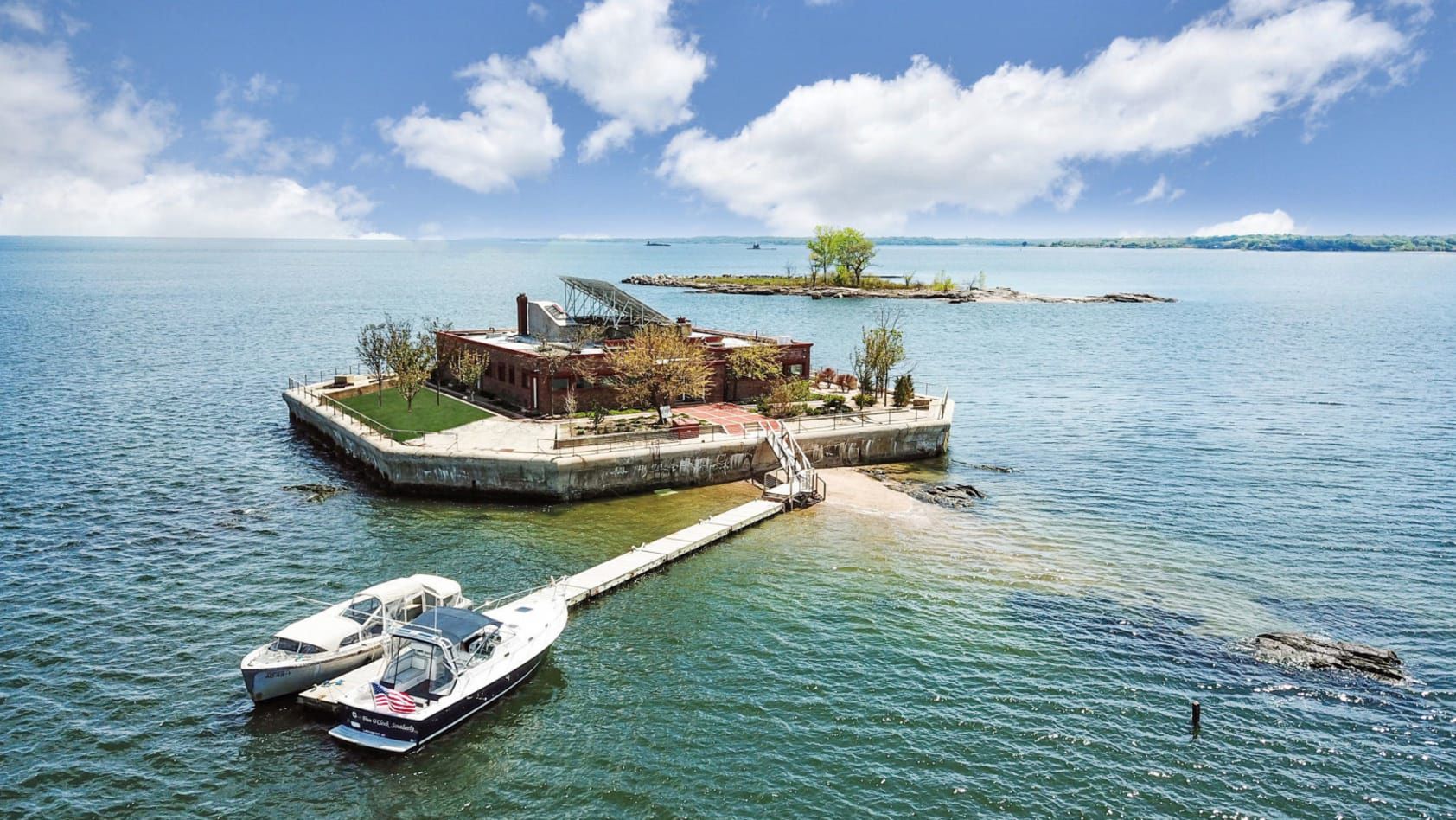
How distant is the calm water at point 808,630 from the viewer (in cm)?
2325

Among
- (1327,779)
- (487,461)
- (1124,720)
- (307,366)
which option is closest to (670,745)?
(1124,720)

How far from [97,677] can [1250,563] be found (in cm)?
4506

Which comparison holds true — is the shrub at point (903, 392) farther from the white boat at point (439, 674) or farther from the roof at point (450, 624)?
the roof at point (450, 624)

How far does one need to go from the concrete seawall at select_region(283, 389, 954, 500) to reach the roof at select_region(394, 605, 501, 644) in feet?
54.8

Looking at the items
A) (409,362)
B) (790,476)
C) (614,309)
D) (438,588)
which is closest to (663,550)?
(438,588)

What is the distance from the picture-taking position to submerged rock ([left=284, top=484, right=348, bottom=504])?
4619 centimetres

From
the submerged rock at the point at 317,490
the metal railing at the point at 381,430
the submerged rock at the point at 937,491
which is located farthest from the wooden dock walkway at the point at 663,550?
the submerged rock at the point at 317,490

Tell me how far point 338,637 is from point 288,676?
6.08 feet

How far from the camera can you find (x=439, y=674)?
84.7ft

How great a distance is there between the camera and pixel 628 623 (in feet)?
105

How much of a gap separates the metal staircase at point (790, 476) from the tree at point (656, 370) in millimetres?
6458

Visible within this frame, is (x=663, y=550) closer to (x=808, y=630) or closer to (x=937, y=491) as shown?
(x=808, y=630)

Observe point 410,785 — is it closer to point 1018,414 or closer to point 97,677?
point 97,677

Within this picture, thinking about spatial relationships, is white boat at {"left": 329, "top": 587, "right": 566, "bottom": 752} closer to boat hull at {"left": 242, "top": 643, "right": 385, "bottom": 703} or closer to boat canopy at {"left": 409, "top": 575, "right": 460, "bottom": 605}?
boat canopy at {"left": 409, "top": 575, "right": 460, "bottom": 605}
